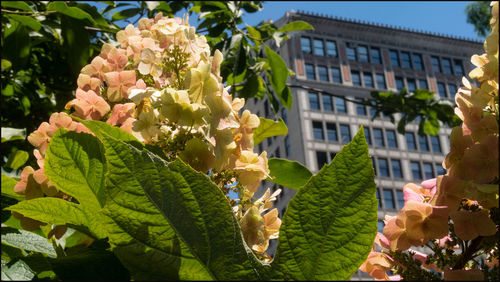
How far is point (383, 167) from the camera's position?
27.4 m

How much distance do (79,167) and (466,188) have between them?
318 millimetres

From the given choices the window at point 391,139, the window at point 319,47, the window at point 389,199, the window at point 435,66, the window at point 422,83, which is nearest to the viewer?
the window at point 389,199

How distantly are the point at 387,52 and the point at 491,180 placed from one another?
31.4m

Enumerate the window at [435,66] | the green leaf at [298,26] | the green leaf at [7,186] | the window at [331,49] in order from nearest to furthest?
the green leaf at [7,186] → the green leaf at [298,26] → the window at [331,49] → the window at [435,66]

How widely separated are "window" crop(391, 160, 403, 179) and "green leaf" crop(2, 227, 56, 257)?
2791 cm

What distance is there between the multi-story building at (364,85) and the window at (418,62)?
60mm

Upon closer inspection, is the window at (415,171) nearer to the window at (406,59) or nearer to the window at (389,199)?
the window at (389,199)

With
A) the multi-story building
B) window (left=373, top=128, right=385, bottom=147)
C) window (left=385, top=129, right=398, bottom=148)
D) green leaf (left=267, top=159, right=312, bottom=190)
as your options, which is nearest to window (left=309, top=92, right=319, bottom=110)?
the multi-story building

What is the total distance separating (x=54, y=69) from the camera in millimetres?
2145

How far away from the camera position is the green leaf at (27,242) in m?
0.44

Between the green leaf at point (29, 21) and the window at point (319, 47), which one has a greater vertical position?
the window at point (319, 47)

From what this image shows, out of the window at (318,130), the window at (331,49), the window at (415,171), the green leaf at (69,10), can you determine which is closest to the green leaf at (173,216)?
the green leaf at (69,10)

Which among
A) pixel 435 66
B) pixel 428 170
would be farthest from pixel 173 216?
pixel 435 66

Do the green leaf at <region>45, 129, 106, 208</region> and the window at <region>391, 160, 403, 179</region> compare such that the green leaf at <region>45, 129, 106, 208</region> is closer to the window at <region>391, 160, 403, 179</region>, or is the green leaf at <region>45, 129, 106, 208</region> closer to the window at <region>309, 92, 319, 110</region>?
the window at <region>309, 92, 319, 110</region>
